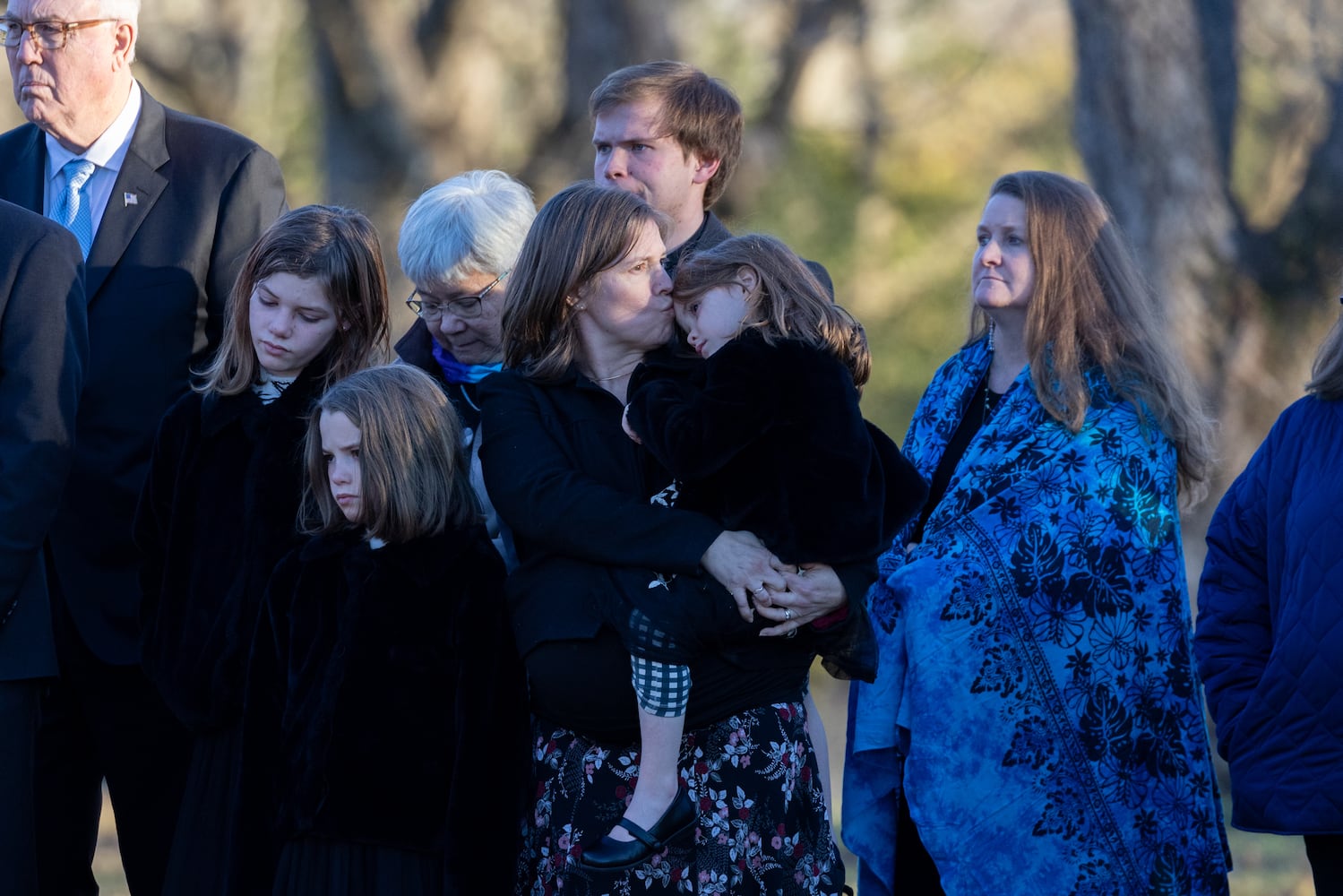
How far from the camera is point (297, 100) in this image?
17.7 m

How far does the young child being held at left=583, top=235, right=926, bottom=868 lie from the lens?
272 centimetres

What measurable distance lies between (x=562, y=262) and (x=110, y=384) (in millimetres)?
1273

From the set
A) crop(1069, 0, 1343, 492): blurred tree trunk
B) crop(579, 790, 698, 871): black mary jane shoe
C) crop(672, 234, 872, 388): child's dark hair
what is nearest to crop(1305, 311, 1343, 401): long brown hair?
crop(672, 234, 872, 388): child's dark hair

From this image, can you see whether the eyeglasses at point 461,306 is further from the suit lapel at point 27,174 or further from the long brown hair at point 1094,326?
the long brown hair at point 1094,326

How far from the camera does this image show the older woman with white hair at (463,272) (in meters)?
3.33

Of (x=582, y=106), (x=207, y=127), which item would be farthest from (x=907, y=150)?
(x=207, y=127)

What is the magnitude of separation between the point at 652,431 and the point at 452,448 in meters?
0.49

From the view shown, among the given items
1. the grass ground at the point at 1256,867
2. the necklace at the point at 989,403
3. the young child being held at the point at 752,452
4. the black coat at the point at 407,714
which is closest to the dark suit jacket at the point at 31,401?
the black coat at the point at 407,714

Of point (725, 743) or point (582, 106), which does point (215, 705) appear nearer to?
point (725, 743)

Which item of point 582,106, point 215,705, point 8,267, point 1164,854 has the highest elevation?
point 582,106

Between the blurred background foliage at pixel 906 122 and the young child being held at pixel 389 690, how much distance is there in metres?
1.75

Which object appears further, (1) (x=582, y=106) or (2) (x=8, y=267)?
(1) (x=582, y=106)

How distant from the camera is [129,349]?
3.59 meters

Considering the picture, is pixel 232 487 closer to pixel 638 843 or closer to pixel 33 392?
pixel 33 392
